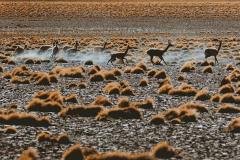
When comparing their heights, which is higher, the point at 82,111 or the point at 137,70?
the point at 137,70

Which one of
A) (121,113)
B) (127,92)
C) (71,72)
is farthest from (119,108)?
(71,72)

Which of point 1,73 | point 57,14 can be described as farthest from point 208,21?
point 1,73

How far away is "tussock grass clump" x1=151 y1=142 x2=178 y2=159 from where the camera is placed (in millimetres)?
12953

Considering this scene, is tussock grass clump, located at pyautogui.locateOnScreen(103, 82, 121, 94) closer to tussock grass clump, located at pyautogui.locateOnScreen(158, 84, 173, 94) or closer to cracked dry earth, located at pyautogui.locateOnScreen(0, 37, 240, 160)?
cracked dry earth, located at pyautogui.locateOnScreen(0, 37, 240, 160)

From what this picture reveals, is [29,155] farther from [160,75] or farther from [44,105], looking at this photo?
[160,75]

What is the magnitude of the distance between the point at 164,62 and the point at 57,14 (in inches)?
2670

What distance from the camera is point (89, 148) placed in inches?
537

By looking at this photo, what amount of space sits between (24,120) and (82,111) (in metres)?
2.16

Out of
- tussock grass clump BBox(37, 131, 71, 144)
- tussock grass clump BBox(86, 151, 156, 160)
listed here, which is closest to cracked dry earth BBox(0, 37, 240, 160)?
tussock grass clump BBox(37, 131, 71, 144)

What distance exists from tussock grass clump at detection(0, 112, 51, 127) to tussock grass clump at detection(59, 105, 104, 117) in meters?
1.36

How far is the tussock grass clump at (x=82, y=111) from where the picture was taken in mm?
18469

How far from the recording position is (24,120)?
1709 cm

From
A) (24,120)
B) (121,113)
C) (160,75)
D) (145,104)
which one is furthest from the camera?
(160,75)

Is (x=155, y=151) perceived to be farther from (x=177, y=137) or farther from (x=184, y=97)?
(x=184, y=97)
